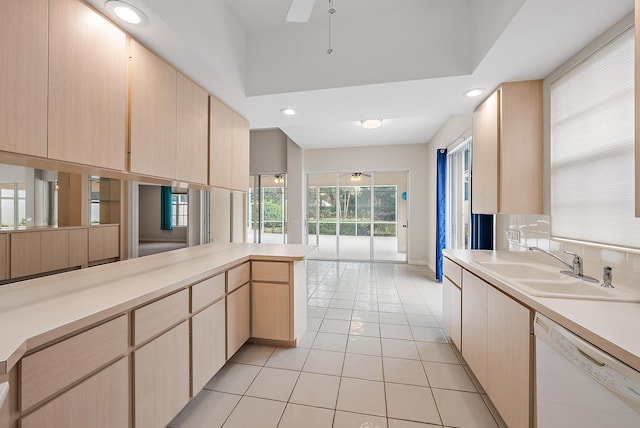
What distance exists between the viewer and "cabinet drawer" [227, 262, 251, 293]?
2095 mm

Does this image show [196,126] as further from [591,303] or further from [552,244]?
[552,244]

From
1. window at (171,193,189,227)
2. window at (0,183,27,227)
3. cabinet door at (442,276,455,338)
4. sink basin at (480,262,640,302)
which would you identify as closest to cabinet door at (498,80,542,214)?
sink basin at (480,262,640,302)

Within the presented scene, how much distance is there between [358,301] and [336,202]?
327 centimetres

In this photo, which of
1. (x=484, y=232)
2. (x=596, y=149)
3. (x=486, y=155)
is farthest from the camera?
(x=484, y=232)

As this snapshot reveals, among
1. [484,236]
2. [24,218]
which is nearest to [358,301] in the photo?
[484,236]

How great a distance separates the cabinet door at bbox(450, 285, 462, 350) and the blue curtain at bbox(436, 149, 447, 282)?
250 cm

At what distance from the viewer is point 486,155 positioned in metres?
2.46

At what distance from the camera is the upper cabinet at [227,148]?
2488 millimetres

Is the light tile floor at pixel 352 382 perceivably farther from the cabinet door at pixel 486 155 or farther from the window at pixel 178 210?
the window at pixel 178 210

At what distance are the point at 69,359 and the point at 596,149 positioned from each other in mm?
2881

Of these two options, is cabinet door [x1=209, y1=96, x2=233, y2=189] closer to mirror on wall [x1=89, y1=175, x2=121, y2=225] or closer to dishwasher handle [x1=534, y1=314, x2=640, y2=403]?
dishwasher handle [x1=534, y1=314, x2=640, y2=403]

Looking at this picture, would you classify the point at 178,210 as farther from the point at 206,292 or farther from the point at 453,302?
the point at 453,302

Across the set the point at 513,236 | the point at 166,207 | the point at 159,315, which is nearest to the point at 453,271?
the point at 513,236

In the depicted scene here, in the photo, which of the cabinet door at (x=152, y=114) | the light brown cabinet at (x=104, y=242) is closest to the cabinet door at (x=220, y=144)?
the cabinet door at (x=152, y=114)
